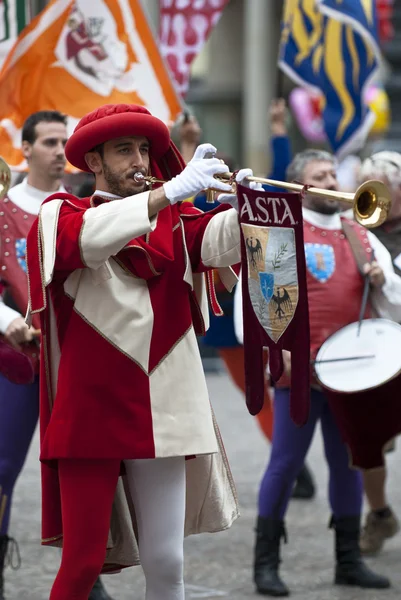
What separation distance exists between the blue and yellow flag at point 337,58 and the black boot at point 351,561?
3950mm

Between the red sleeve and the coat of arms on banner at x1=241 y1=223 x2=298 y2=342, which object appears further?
the red sleeve

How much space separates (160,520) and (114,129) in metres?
1.20

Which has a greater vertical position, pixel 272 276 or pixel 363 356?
pixel 272 276

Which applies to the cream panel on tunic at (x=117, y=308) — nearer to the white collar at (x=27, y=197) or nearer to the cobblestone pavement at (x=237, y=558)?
the white collar at (x=27, y=197)

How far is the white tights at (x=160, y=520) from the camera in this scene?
3932 millimetres

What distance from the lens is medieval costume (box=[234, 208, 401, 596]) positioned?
5559 millimetres

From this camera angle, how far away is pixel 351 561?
18.6 ft

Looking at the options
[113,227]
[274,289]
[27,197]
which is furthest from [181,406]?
[27,197]

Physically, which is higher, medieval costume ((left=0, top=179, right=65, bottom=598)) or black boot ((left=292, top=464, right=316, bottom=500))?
medieval costume ((left=0, top=179, right=65, bottom=598))

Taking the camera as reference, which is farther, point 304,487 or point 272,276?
point 304,487

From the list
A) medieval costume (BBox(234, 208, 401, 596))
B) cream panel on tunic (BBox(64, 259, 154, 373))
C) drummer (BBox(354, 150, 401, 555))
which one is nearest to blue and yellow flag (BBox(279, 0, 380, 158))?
drummer (BBox(354, 150, 401, 555))

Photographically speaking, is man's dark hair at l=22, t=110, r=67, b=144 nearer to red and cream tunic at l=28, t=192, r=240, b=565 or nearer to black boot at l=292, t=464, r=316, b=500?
red and cream tunic at l=28, t=192, r=240, b=565

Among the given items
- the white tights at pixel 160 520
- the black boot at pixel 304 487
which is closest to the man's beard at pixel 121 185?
the white tights at pixel 160 520

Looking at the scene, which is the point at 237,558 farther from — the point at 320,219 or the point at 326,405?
the point at 320,219
